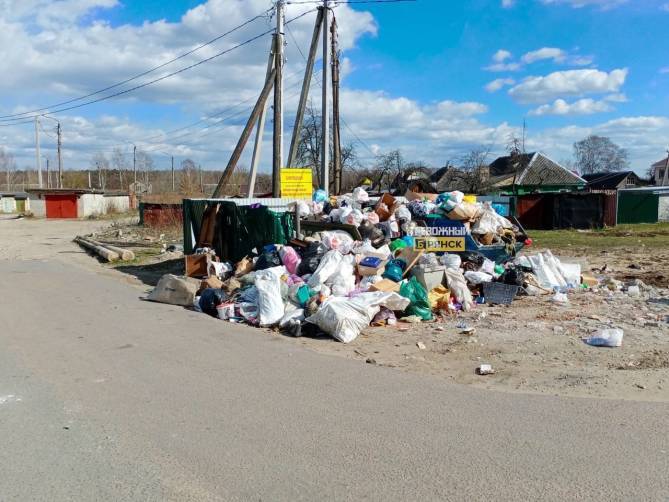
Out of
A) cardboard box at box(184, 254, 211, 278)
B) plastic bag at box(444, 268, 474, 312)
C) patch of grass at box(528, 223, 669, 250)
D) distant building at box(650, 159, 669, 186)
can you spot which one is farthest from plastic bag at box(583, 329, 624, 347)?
distant building at box(650, 159, 669, 186)

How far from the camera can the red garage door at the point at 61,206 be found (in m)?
51.3

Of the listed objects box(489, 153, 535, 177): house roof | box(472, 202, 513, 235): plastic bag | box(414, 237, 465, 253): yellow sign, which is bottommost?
box(414, 237, 465, 253): yellow sign

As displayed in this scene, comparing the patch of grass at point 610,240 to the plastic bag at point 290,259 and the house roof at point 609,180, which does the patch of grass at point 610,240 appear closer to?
the plastic bag at point 290,259

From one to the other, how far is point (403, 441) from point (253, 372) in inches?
88.6

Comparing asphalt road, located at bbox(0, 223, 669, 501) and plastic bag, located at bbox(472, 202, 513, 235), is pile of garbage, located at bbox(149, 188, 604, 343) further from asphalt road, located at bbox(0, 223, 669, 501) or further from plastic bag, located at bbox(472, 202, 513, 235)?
asphalt road, located at bbox(0, 223, 669, 501)

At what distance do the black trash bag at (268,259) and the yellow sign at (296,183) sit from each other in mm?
5990

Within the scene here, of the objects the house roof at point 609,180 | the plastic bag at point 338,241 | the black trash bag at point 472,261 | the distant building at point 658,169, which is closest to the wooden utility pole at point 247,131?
the plastic bag at point 338,241

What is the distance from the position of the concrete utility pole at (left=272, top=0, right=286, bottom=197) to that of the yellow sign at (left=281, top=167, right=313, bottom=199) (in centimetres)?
20

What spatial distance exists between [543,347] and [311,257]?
4.33 m

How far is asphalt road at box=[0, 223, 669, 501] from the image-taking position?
11.5ft

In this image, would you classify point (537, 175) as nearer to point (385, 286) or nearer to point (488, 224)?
point (488, 224)

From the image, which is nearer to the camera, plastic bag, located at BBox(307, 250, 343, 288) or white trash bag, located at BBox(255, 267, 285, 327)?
white trash bag, located at BBox(255, 267, 285, 327)

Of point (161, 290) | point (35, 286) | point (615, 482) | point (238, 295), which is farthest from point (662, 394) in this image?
point (35, 286)

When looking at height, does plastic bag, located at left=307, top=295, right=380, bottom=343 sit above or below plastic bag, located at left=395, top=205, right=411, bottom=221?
below
